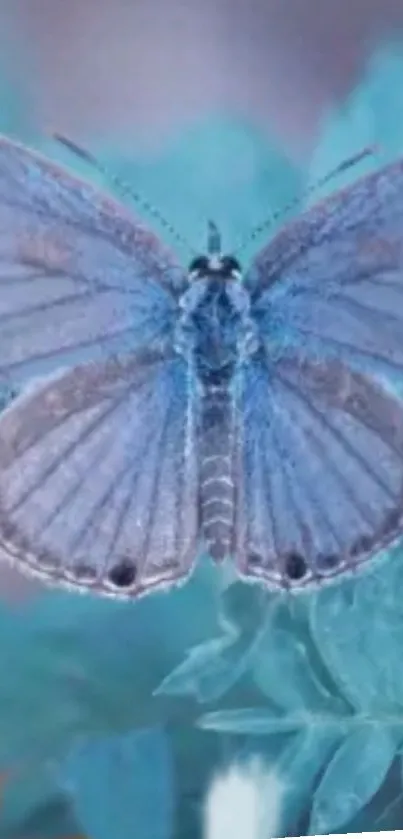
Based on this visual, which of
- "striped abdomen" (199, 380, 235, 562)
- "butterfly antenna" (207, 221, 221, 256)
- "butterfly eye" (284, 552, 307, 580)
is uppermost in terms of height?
"butterfly antenna" (207, 221, 221, 256)

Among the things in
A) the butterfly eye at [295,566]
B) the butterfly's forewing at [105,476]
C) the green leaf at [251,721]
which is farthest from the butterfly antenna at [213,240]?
the green leaf at [251,721]

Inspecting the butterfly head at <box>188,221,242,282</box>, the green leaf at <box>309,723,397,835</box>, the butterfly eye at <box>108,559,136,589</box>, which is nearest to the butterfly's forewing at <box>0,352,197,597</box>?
the butterfly eye at <box>108,559,136,589</box>

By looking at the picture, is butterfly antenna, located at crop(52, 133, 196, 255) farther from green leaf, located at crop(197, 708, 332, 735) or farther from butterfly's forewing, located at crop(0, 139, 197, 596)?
green leaf, located at crop(197, 708, 332, 735)

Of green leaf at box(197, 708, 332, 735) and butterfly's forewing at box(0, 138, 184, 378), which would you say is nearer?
butterfly's forewing at box(0, 138, 184, 378)

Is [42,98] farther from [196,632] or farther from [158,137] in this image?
[196,632]

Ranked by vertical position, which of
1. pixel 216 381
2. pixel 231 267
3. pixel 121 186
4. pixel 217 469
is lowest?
pixel 217 469

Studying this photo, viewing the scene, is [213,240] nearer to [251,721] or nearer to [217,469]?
[217,469]

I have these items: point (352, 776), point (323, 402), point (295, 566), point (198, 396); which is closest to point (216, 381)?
point (198, 396)

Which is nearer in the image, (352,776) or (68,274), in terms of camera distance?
(68,274)
